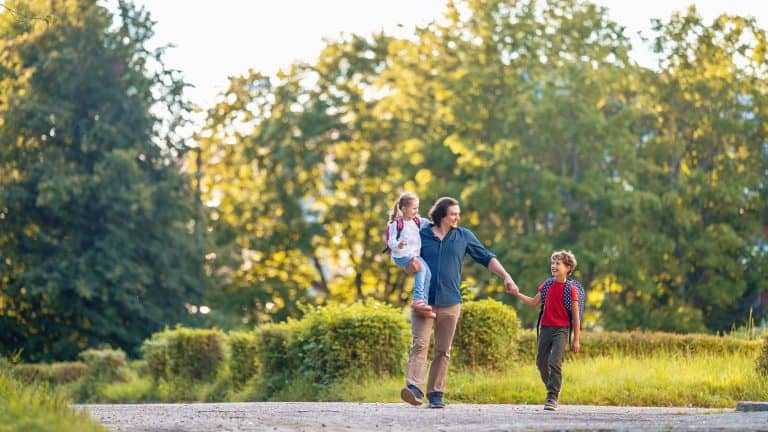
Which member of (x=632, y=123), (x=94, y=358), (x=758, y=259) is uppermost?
(x=632, y=123)

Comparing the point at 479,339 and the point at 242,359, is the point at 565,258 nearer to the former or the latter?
the point at 479,339

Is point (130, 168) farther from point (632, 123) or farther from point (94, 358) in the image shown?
point (632, 123)

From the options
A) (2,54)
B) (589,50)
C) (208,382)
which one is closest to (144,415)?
(208,382)

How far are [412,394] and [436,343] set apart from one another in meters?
0.52

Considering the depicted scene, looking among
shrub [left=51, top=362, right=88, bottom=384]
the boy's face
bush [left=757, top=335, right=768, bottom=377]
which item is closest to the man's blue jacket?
the boy's face

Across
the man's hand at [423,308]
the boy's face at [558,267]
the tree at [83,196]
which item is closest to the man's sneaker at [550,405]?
the boy's face at [558,267]

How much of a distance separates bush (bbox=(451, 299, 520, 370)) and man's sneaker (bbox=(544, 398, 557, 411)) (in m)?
6.76

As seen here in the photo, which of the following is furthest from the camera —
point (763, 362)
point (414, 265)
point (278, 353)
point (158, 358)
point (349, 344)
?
point (158, 358)

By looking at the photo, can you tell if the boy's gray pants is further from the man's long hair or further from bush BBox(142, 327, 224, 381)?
bush BBox(142, 327, 224, 381)

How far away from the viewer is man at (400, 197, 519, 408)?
14125 millimetres

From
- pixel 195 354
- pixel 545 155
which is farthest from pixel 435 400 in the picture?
pixel 545 155

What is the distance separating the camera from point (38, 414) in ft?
31.5

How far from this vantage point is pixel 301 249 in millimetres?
50812

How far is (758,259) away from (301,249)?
1504 centimetres
